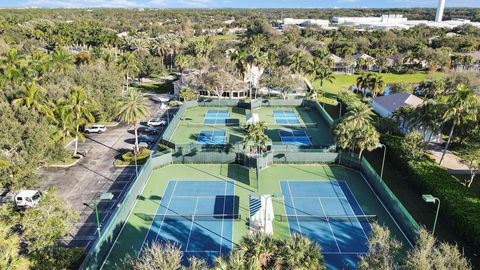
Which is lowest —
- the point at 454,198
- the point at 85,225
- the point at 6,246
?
the point at 85,225

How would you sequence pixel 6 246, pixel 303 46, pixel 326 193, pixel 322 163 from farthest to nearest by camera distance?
1. pixel 303 46
2. pixel 322 163
3. pixel 326 193
4. pixel 6 246

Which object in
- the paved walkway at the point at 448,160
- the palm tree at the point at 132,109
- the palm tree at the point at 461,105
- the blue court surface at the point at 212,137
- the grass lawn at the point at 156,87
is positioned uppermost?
the palm tree at the point at 461,105

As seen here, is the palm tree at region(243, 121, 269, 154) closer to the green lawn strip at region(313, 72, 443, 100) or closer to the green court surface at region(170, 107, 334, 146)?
the green court surface at region(170, 107, 334, 146)

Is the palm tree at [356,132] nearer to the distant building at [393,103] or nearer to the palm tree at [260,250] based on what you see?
the distant building at [393,103]

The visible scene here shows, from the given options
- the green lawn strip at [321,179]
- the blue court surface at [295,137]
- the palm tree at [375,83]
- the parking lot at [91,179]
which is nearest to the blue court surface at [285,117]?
the blue court surface at [295,137]

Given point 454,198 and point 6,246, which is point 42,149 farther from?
point 454,198

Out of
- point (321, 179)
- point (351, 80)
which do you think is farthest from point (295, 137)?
point (351, 80)

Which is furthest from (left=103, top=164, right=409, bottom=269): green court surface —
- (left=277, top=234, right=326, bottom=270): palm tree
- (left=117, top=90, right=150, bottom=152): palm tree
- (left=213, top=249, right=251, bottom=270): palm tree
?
(left=213, top=249, right=251, bottom=270): palm tree

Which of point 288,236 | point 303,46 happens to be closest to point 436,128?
point 288,236
